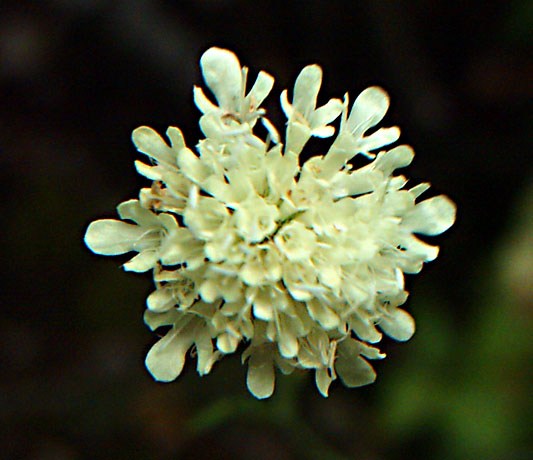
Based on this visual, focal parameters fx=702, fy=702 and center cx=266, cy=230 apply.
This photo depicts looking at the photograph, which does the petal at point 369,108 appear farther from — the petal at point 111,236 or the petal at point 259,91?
the petal at point 111,236

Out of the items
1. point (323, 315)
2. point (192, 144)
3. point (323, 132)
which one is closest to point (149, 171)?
point (323, 132)

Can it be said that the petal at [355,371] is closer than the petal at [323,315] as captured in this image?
No

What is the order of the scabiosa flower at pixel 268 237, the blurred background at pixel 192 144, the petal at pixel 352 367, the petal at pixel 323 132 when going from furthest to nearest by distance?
the blurred background at pixel 192 144 → the petal at pixel 352 367 → the petal at pixel 323 132 → the scabiosa flower at pixel 268 237

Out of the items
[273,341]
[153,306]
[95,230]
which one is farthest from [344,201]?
[95,230]

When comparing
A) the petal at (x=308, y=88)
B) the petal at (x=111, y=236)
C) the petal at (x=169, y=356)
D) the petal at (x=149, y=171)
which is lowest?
the petal at (x=169, y=356)

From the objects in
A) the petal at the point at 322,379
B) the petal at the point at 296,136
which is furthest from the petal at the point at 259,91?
the petal at the point at 322,379

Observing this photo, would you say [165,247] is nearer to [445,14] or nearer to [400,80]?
[400,80]
